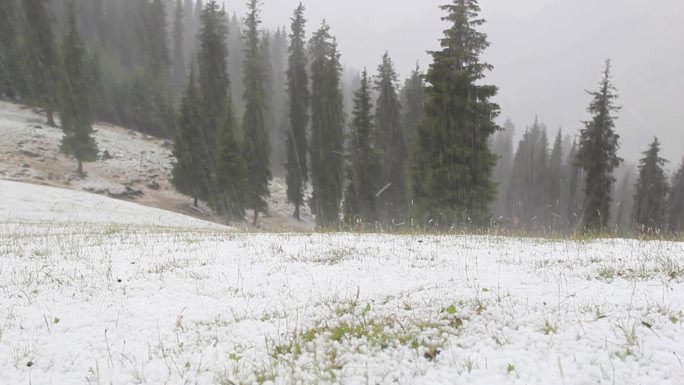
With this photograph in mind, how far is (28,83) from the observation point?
149ft

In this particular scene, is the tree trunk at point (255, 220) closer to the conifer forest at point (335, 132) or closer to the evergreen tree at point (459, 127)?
the conifer forest at point (335, 132)

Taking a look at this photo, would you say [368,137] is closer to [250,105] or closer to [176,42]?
[250,105]

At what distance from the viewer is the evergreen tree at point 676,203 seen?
49281mm

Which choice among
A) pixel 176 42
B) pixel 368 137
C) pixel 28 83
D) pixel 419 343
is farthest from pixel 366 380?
pixel 176 42

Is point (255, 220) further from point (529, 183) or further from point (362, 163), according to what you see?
point (529, 183)

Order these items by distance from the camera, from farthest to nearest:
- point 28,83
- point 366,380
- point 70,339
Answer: point 28,83
point 70,339
point 366,380

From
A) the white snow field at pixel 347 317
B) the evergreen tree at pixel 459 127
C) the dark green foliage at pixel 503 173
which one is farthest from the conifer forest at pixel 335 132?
the dark green foliage at pixel 503 173

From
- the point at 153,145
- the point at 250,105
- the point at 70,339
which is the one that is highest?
the point at 250,105

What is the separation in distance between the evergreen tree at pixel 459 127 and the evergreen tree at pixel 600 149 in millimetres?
10592

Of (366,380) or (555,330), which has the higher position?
(555,330)

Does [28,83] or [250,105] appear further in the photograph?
[28,83]

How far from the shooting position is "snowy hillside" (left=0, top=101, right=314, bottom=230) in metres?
34.4

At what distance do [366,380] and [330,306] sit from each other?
5.32 ft

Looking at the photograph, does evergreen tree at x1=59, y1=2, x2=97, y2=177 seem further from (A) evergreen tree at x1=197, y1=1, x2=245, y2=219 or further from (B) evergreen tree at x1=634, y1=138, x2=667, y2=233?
(B) evergreen tree at x1=634, y1=138, x2=667, y2=233
